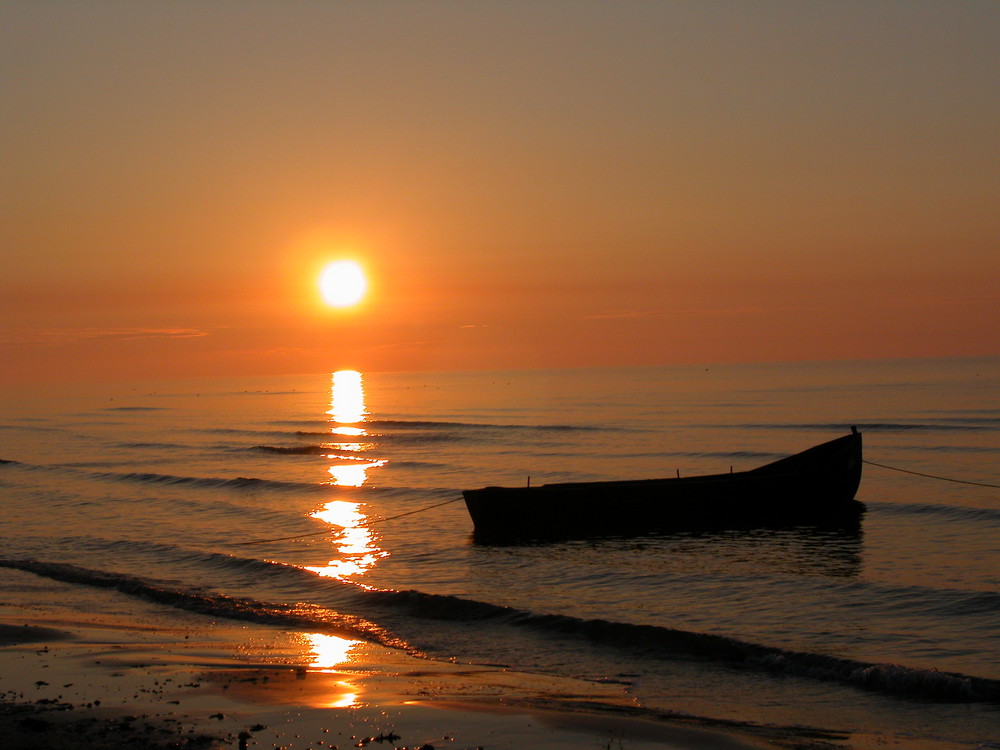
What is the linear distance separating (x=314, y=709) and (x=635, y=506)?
1606 cm

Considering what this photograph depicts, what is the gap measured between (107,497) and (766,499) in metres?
24.0

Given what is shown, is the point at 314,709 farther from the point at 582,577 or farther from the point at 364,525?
the point at 364,525

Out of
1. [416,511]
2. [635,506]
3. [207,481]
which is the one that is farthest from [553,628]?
[207,481]

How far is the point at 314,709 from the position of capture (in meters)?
9.70

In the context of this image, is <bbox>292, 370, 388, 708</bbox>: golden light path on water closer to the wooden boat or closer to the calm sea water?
the calm sea water

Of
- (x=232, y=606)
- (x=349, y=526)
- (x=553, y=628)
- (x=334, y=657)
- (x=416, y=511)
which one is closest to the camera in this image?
(x=334, y=657)

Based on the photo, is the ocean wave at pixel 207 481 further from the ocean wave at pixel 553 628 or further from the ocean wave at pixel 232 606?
the ocean wave at pixel 232 606

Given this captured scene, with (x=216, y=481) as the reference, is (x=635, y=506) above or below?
below

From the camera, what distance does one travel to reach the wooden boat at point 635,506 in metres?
24.4

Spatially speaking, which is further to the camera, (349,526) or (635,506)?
(349,526)

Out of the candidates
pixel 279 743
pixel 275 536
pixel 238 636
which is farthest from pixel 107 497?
pixel 279 743

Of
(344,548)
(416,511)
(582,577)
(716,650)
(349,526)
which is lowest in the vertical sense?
(716,650)

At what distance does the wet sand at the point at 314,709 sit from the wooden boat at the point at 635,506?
11.8 metres

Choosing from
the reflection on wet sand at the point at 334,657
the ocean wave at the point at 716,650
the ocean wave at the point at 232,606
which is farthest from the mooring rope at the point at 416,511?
the reflection on wet sand at the point at 334,657
